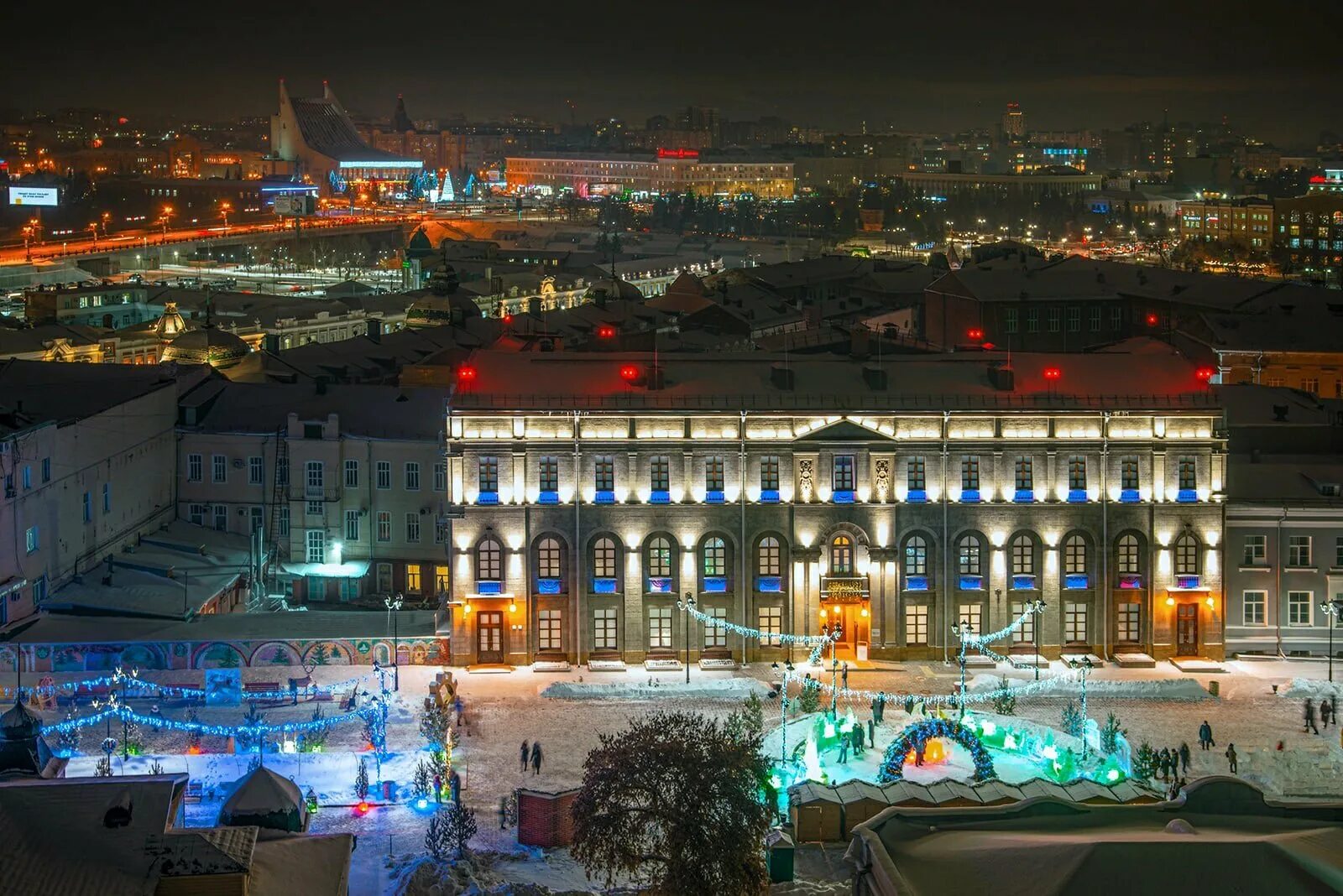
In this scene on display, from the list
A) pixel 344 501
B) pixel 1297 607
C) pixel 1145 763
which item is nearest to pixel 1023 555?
pixel 1297 607

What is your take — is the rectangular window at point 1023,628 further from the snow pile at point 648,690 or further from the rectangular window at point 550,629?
the rectangular window at point 550,629

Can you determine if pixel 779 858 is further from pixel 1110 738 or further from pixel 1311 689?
pixel 1311 689

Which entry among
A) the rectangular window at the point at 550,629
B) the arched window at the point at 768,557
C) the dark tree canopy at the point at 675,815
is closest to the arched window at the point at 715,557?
the arched window at the point at 768,557

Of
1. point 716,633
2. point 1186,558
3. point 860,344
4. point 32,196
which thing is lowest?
point 716,633

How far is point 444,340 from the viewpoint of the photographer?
238 ft

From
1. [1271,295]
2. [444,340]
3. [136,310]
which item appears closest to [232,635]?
[444,340]

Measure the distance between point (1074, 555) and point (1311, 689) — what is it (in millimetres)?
5382

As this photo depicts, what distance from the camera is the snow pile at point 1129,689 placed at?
129ft

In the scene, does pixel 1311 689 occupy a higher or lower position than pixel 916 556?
lower

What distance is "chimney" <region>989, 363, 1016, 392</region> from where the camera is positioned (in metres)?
42.4

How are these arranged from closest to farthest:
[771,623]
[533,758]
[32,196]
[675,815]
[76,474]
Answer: [675,815] → [533,758] → [771,623] → [76,474] → [32,196]

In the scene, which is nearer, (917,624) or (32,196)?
(917,624)

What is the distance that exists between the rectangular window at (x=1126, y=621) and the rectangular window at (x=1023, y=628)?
1.74m

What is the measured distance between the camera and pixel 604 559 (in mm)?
41500
